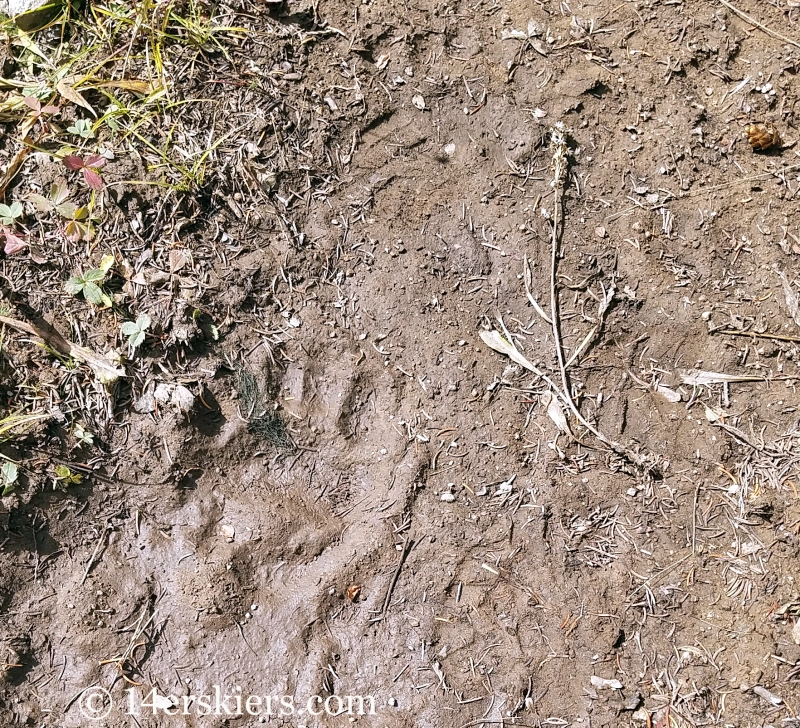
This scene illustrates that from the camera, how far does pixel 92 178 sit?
8.35ft

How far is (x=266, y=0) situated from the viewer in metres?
2.67

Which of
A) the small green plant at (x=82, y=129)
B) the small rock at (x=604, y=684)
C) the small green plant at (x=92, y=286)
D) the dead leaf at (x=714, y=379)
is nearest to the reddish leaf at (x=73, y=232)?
the small green plant at (x=92, y=286)

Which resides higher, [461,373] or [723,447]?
[461,373]

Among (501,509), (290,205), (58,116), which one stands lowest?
(501,509)

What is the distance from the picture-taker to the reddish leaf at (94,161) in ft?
8.39

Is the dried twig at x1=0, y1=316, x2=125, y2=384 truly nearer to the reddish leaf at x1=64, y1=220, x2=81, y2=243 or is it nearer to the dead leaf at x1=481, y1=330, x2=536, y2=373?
the reddish leaf at x1=64, y1=220, x2=81, y2=243

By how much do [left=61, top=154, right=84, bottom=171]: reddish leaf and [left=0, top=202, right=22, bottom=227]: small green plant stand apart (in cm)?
29

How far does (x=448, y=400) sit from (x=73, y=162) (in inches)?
74.9

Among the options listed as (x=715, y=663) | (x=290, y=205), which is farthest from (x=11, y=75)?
(x=715, y=663)

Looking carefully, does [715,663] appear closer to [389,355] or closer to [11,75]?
[389,355]

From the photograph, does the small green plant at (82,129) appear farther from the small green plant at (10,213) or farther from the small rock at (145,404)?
the small rock at (145,404)

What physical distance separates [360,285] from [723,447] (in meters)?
1.78

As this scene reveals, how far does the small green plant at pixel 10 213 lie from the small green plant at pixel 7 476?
104cm

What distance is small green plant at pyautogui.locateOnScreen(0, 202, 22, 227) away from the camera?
2.56 meters
